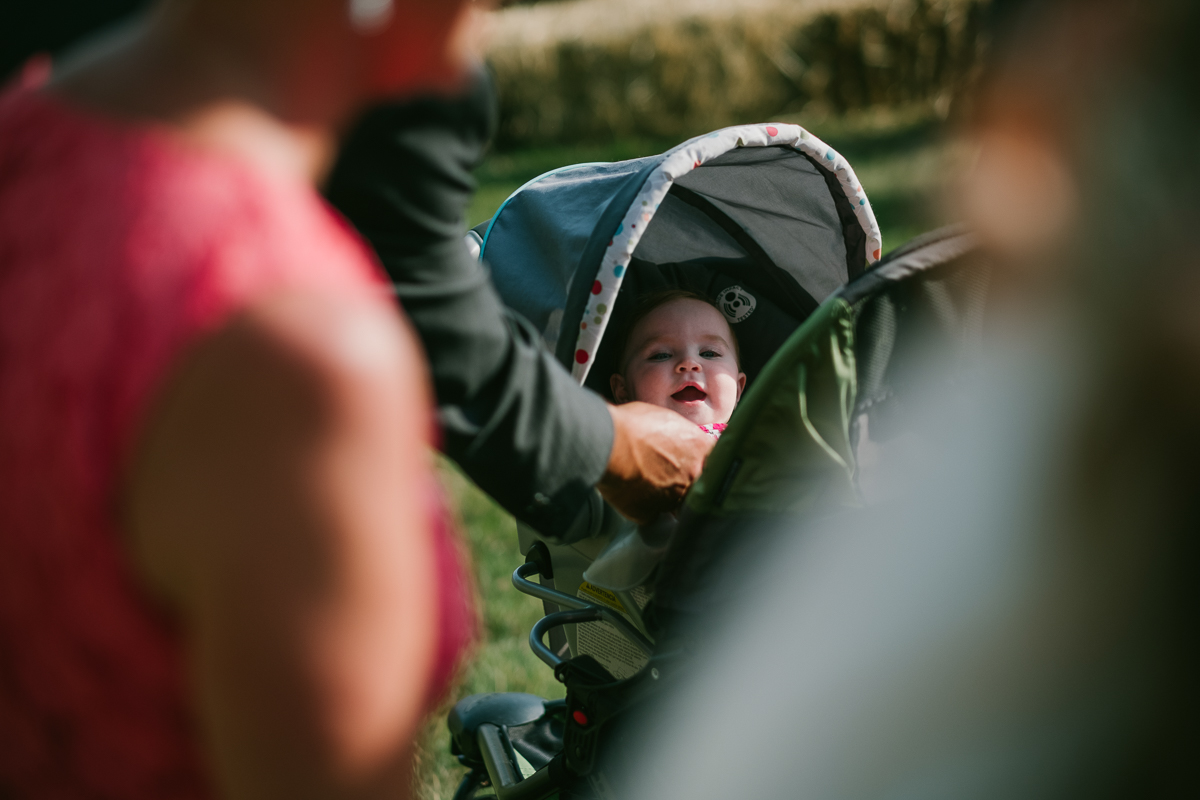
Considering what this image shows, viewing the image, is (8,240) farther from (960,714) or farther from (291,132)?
(960,714)

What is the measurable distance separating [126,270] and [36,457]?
0.49 feet

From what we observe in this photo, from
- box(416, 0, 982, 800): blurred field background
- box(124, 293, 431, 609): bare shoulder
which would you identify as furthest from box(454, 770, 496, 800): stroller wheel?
box(416, 0, 982, 800): blurred field background

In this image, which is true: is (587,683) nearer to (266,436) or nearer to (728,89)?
(266,436)

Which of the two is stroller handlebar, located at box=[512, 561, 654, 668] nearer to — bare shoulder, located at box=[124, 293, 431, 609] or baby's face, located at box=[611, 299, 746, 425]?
baby's face, located at box=[611, 299, 746, 425]

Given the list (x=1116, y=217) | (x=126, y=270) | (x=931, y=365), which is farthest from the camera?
(x=931, y=365)

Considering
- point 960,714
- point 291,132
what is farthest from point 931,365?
point 291,132

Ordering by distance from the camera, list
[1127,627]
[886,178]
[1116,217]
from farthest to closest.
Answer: [886,178] < [1127,627] < [1116,217]

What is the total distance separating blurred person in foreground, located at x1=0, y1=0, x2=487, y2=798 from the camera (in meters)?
0.72

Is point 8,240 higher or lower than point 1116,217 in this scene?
lower

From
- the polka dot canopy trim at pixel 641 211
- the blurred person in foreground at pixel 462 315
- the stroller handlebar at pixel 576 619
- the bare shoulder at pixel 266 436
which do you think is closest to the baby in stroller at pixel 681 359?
the polka dot canopy trim at pixel 641 211

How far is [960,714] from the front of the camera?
116cm

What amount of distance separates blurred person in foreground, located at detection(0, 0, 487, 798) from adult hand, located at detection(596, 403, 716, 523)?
61cm

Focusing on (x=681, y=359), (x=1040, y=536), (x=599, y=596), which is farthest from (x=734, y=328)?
(x=1040, y=536)

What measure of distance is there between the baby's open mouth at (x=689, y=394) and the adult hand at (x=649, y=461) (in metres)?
0.90
